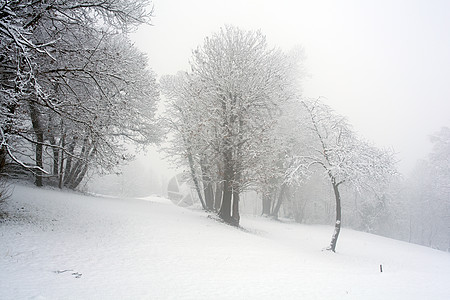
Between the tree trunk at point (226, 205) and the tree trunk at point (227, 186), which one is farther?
the tree trunk at point (226, 205)

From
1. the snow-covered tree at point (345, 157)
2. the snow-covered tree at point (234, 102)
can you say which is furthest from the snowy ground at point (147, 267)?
the snow-covered tree at point (345, 157)

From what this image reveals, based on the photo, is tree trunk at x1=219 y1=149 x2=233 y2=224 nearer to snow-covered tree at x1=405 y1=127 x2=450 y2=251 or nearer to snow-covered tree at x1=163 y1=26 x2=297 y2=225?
snow-covered tree at x1=163 y1=26 x2=297 y2=225

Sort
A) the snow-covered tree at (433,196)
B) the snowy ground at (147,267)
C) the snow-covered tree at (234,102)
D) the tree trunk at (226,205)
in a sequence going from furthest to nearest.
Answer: the snow-covered tree at (433,196) → the tree trunk at (226,205) → the snow-covered tree at (234,102) → the snowy ground at (147,267)

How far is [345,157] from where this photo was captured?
48.4 feet

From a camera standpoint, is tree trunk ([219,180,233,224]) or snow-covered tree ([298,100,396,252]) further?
tree trunk ([219,180,233,224])

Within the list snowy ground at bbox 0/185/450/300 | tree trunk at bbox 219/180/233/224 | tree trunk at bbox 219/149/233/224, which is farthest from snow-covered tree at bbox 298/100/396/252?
snowy ground at bbox 0/185/450/300

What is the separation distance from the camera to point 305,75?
33.1 meters

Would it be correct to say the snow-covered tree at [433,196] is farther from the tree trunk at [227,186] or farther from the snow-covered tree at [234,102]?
the tree trunk at [227,186]

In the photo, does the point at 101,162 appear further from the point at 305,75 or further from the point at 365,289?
the point at 305,75

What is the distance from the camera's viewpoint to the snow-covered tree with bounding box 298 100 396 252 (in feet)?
48.1

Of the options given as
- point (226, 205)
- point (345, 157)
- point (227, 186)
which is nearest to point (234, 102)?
point (227, 186)

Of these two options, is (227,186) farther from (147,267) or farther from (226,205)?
(147,267)

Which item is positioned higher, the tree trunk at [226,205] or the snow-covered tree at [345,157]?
the snow-covered tree at [345,157]

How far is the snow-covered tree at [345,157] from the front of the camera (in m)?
14.7
